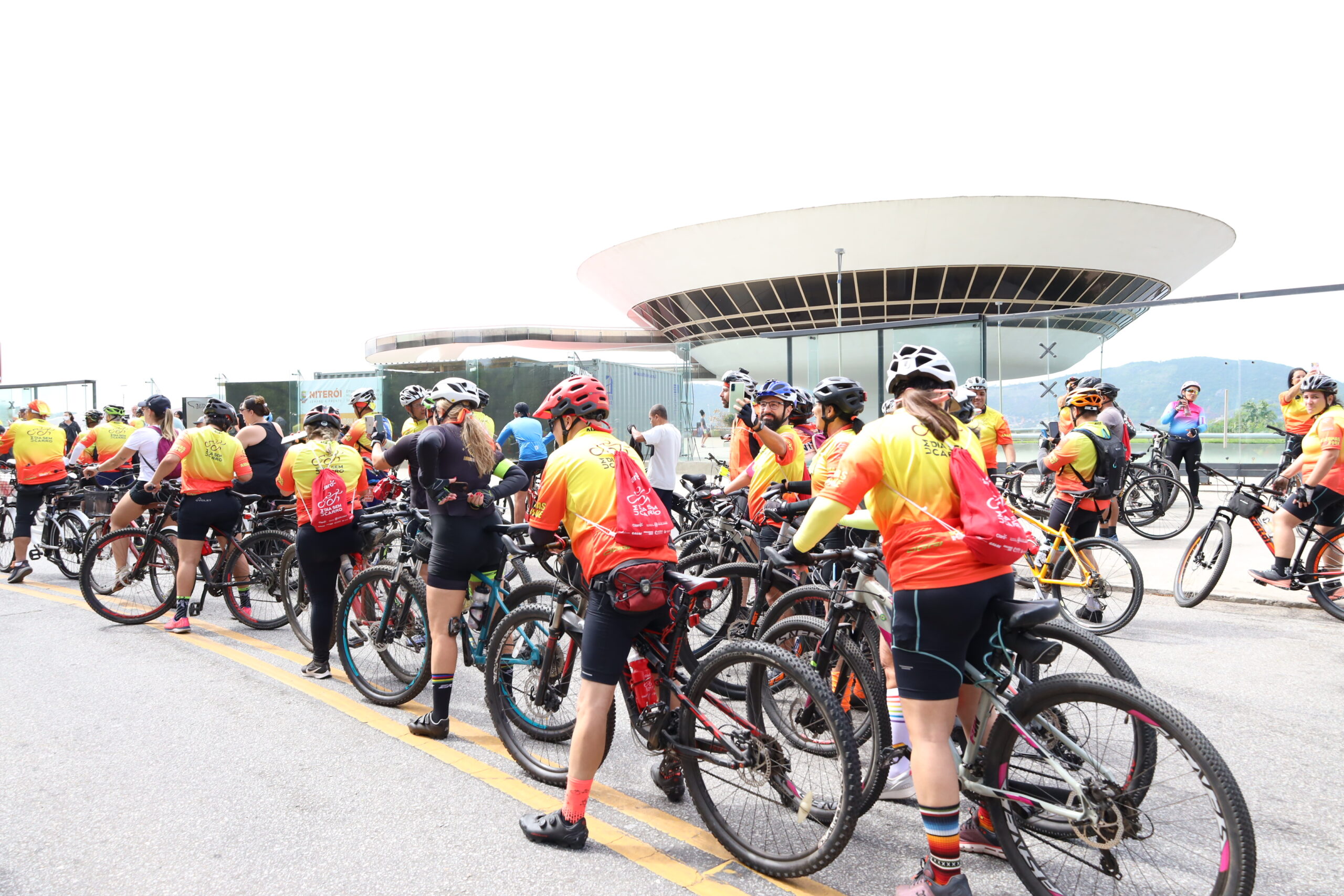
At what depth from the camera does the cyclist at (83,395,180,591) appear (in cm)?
763

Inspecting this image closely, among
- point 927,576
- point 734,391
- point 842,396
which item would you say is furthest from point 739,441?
point 927,576

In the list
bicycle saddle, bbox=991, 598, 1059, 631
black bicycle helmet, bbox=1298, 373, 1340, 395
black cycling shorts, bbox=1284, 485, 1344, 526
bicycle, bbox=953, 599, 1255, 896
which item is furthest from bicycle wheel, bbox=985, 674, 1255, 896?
black bicycle helmet, bbox=1298, 373, 1340, 395

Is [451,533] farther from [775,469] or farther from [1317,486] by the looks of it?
[1317,486]

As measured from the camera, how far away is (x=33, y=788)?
3980 millimetres

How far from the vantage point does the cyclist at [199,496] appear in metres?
7.10

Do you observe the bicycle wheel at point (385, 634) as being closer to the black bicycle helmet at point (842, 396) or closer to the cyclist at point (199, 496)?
the cyclist at point (199, 496)

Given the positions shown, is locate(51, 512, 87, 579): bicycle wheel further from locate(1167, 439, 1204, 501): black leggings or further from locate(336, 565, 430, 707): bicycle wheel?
locate(1167, 439, 1204, 501): black leggings

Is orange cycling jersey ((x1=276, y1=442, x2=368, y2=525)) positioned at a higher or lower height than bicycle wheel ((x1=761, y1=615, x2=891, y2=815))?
higher

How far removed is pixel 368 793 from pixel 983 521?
9.54ft

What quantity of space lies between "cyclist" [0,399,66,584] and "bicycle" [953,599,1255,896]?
1034 centimetres

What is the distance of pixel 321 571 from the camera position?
18.5 ft

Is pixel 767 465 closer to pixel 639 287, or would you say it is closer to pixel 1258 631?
pixel 1258 631

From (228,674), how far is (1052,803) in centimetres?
519

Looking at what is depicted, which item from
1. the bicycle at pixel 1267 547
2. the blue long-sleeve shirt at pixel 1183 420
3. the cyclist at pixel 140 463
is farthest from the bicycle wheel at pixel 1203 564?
the cyclist at pixel 140 463
